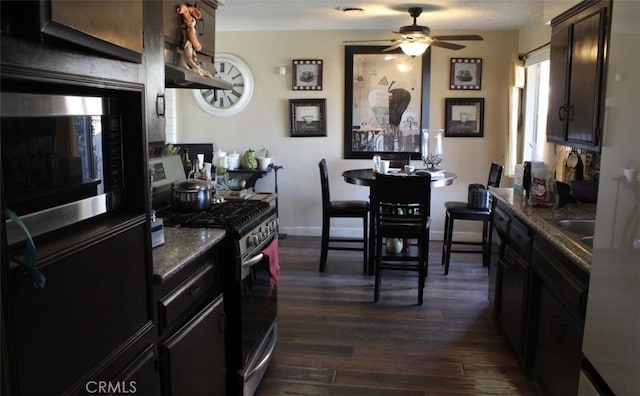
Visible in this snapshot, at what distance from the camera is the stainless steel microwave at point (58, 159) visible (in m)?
1.13

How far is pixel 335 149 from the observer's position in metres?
5.91

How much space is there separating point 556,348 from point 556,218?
73 cm

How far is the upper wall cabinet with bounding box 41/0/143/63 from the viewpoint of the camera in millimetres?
1095

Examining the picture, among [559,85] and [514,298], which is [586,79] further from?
[514,298]

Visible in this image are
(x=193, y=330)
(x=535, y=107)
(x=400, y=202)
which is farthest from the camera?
(x=535, y=107)

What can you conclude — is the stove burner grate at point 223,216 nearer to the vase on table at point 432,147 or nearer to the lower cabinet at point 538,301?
the lower cabinet at point 538,301

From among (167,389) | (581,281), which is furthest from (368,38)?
(167,389)

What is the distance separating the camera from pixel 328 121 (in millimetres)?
5855

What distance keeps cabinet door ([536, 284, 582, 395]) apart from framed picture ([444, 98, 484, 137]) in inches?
132

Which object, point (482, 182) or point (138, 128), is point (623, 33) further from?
point (482, 182)

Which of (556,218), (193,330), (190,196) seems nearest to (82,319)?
(193,330)

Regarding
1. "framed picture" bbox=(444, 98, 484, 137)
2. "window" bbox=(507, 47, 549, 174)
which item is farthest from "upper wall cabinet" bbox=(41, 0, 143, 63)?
"framed picture" bbox=(444, 98, 484, 137)

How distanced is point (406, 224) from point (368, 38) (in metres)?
2.47

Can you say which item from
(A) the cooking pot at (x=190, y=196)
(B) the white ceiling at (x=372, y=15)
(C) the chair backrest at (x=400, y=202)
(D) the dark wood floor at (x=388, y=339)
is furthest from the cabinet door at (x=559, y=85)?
(A) the cooking pot at (x=190, y=196)
